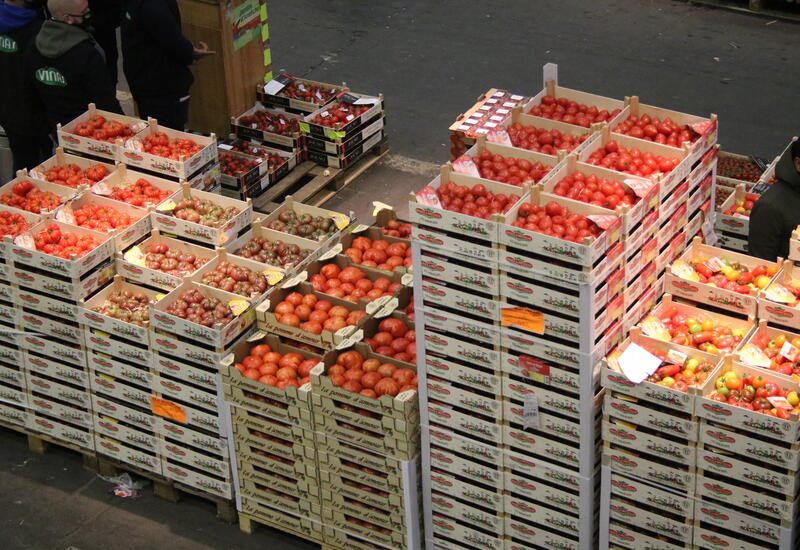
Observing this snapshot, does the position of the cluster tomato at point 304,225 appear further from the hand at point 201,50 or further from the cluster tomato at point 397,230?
the hand at point 201,50

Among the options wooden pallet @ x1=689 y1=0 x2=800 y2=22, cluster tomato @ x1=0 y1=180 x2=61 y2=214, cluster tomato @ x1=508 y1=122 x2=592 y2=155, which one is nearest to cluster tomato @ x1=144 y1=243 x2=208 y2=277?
cluster tomato @ x1=0 y1=180 x2=61 y2=214

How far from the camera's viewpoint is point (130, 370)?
8961 millimetres

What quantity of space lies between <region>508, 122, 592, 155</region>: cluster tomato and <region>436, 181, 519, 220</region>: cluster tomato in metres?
0.90

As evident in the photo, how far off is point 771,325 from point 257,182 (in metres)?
5.92

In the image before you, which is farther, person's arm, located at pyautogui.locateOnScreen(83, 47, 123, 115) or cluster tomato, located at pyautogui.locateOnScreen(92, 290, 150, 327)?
person's arm, located at pyautogui.locateOnScreen(83, 47, 123, 115)

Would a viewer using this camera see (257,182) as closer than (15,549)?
No

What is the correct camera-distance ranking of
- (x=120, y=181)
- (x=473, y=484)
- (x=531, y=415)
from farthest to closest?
(x=120, y=181) → (x=473, y=484) → (x=531, y=415)

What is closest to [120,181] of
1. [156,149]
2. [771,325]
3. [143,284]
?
[156,149]

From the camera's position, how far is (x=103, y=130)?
1063 cm

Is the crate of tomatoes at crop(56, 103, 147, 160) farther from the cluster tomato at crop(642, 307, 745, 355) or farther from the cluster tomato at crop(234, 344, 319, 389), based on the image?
the cluster tomato at crop(642, 307, 745, 355)

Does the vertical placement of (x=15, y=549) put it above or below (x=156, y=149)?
below

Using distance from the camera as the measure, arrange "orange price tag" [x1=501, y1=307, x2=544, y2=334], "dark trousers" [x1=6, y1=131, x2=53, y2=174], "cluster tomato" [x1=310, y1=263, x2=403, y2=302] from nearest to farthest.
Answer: "orange price tag" [x1=501, y1=307, x2=544, y2=334]
"cluster tomato" [x1=310, y1=263, x2=403, y2=302]
"dark trousers" [x1=6, y1=131, x2=53, y2=174]

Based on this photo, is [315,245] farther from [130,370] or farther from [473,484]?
[473,484]

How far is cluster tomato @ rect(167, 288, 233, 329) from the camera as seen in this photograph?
8.55 metres
